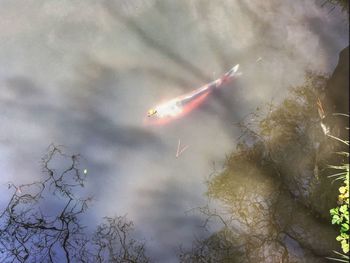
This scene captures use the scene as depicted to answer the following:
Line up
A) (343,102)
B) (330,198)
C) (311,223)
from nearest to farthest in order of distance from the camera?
(343,102)
(330,198)
(311,223)

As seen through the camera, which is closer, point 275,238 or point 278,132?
point 275,238

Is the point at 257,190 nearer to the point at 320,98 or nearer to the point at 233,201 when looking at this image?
the point at 233,201

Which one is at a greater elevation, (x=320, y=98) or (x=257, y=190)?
(x=320, y=98)

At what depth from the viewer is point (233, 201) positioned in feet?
60.7

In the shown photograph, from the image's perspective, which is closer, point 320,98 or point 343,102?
point 343,102

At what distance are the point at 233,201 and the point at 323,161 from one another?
508 centimetres

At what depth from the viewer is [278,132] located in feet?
61.0

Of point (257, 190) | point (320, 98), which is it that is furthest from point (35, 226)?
point (320, 98)

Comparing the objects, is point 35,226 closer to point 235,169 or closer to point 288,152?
point 235,169

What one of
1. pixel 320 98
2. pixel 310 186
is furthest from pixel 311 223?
pixel 320 98

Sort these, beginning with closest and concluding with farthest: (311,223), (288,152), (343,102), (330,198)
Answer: (343,102) → (330,198) → (311,223) → (288,152)

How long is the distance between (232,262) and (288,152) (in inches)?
261

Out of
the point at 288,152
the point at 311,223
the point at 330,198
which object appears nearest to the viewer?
the point at 330,198

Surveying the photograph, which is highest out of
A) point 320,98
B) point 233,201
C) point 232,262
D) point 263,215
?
point 320,98
